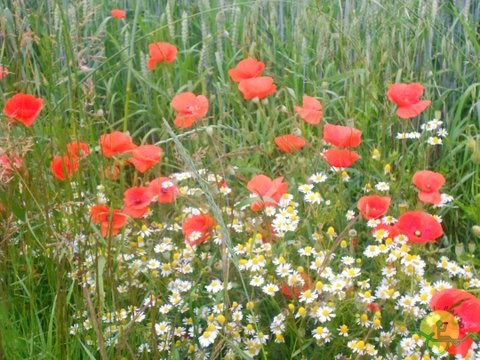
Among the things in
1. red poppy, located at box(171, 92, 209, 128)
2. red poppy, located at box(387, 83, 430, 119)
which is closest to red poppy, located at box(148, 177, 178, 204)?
red poppy, located at box(171, 92, 209, 128)

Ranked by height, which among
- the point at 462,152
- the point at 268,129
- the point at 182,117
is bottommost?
the point at 462,152

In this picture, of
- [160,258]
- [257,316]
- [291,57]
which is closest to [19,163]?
[160,258]

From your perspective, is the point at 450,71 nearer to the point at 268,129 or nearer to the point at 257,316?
the point at 268,129

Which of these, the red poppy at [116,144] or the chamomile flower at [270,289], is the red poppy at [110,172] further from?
the chamomile flower at [270,289]

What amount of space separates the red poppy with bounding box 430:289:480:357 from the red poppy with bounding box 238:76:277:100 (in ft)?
2.96

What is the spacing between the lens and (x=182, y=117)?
2.37 metres

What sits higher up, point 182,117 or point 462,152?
point 182,117

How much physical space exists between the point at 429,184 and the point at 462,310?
51 cm

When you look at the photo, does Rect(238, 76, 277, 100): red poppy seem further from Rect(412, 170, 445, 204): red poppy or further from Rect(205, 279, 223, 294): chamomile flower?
Rect(205, 279, 223, 294): chamomile flower

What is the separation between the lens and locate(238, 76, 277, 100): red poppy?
92.4 inches

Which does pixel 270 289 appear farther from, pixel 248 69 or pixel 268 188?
pixel 248 69

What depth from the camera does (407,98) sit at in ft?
7.54

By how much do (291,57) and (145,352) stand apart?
1619mm

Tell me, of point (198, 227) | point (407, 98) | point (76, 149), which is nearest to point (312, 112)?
point (407, 98)
